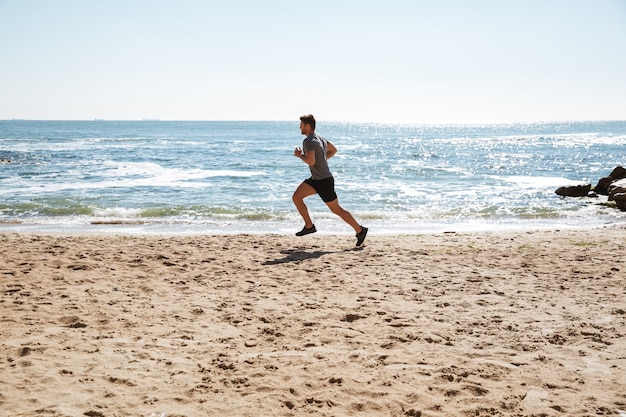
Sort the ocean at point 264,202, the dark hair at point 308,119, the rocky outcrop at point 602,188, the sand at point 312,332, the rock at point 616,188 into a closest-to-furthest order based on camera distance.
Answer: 1. the sand at point 312,332
2. the dark hair at point 308,119
3. the ocean at point 264,202
4. the rock at point 616,188
5. the rocky outcrop at point 602,188

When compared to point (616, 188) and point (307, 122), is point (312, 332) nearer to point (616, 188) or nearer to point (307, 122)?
point (307, 122)

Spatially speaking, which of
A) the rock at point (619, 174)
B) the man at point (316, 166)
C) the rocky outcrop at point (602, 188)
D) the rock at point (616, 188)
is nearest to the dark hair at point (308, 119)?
the man at point (316, 166)

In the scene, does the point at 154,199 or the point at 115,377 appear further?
the point at 154,199

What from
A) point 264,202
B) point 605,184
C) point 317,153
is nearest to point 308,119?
point 317,153

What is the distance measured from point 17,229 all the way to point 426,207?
35.2 feet

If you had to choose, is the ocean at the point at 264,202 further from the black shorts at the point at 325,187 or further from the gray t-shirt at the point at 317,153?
the gray t-shirt at the point at 317,153

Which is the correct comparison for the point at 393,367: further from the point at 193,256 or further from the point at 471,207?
the point at 471,207

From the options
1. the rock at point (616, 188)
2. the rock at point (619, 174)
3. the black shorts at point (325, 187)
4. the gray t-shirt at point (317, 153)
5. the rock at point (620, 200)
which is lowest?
the rock at point (620, 200)

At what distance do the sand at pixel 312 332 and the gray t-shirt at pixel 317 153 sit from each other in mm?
1359

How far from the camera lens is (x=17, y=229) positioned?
35.4 feet

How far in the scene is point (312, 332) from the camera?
170 inches

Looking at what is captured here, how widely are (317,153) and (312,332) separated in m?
3.94

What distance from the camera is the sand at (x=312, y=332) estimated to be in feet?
10.3

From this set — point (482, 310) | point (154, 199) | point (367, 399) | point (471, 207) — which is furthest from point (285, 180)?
point (367, 399)
